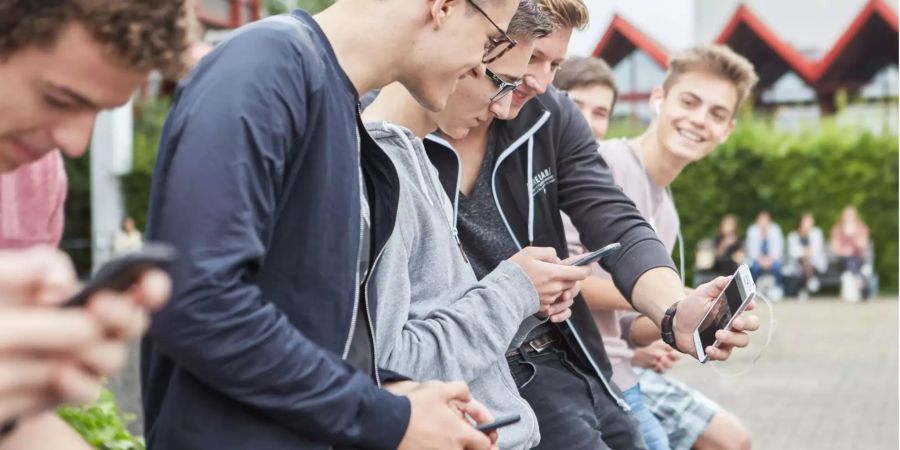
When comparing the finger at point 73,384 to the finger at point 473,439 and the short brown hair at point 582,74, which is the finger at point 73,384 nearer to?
the finger at point 473,439

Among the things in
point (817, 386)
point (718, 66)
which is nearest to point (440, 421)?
point (718, 66)

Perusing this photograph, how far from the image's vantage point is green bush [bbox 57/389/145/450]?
12.7 feet

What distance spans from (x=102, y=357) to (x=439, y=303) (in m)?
1.50

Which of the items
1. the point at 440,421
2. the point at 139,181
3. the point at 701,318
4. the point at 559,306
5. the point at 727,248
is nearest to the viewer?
the point at 440,421

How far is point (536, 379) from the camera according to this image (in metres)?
3.21

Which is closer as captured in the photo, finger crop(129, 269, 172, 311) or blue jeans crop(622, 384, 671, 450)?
finger crop(129, 269, 172, 311)

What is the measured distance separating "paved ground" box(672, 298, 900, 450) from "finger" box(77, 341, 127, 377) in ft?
26.4

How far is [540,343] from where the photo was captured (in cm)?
329

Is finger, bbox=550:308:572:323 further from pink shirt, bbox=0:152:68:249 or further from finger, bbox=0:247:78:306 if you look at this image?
finger, bbox=0:247:78:306

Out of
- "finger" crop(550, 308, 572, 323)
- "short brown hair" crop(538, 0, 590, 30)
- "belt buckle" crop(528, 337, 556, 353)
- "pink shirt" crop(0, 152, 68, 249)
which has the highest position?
"short brown hair" crop(538, 0, 590, 30)

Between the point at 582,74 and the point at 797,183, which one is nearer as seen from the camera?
the point at 582,74

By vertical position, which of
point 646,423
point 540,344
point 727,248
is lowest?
point 727,248

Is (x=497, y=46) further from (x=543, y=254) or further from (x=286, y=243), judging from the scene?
(x=286, y=243)

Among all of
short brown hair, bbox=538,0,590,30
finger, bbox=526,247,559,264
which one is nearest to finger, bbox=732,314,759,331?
finger, bbox=526,247,559,264
